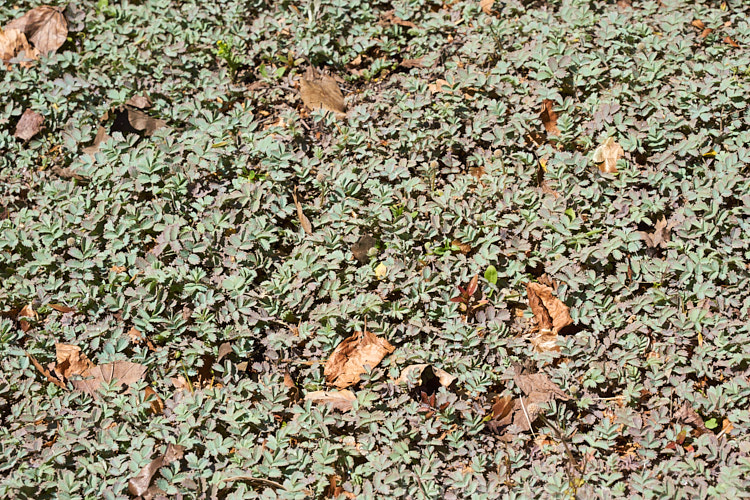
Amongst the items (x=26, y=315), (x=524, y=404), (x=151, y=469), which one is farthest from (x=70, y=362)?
(x=524, y=404)

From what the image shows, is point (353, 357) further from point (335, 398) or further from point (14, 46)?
point (14, 46)

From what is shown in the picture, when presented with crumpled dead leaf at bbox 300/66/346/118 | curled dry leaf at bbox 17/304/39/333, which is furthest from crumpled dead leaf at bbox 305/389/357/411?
crumpled dead leaf at bbox 300/66/346/118

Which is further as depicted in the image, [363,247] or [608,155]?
[608,155]

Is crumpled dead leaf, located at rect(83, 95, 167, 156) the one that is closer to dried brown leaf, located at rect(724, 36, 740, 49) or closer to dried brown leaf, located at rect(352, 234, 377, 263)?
dried brown leaf, located at rect(352, 234, 377, 263)

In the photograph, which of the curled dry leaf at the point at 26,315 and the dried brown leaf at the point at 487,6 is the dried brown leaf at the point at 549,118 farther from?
the curled dry leaf at the point at 26,315

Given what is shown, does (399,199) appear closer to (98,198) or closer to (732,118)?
(98,198)

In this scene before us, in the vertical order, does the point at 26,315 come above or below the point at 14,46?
below
